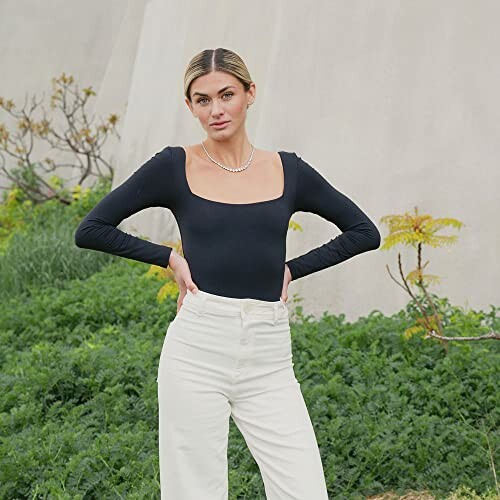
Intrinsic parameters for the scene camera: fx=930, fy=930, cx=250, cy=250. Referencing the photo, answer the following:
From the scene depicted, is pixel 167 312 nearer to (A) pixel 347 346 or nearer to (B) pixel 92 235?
(A) pixel 347 346

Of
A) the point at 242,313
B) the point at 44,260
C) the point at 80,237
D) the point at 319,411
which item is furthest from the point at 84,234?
the point at 44,260

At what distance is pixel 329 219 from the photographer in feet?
10.2

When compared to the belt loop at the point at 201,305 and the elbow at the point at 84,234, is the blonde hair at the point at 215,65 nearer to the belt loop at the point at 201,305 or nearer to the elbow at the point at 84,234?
the elbow at the point at 84,234

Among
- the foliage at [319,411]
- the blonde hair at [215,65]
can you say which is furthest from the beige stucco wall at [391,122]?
the blonde hair at [215,65]

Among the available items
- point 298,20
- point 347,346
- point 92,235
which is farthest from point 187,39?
point 92,235

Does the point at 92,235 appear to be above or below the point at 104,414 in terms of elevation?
above

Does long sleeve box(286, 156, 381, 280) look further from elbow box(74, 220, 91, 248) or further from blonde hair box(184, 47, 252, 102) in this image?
elbow box(74, 220, 91, 248)

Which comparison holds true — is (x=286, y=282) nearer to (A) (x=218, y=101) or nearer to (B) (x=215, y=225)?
(B) (x=215, y=225)

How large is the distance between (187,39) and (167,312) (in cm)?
402

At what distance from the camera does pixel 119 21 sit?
16156 mm

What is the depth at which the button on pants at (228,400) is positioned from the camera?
2746mm

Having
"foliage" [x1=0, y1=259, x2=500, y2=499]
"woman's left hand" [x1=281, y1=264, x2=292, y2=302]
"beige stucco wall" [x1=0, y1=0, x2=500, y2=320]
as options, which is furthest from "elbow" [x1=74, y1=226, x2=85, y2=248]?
"beige stucco wall" [x1=0, y1=0, x2=500, y2=320]

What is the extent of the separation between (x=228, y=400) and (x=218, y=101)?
91 cm

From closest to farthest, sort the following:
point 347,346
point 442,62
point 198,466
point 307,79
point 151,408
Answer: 1. point 198,466
2. point 151,408
3. point 347,346
4. point 442,62
5. point 307,79
